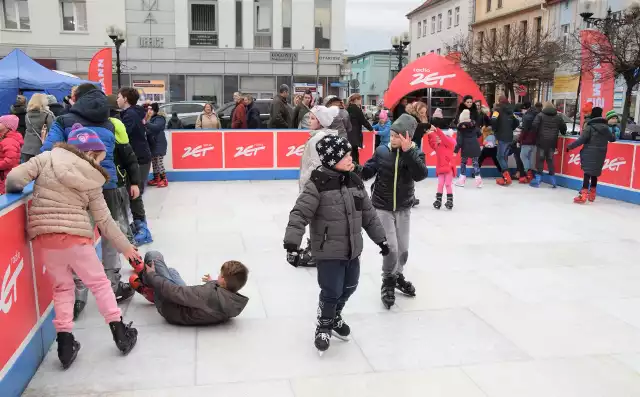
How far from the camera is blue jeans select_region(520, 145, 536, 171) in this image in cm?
1241

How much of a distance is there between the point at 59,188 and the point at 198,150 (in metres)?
8.87

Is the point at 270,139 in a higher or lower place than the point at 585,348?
higher

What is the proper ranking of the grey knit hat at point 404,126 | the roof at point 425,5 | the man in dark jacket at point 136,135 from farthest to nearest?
the roof at point 425,5 → the man in dark jacket at point 136,135 → the grey knit hat at point 404,126

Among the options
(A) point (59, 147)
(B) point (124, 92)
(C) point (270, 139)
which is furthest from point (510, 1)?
(A) point (59, 147)

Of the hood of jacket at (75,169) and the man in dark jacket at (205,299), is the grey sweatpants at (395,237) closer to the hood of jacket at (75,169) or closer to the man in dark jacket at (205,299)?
the man in dark jacket at (205,299)

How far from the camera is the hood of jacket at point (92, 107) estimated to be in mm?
4773

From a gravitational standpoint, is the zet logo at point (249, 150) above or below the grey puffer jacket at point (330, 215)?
below

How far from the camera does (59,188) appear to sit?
147 inches

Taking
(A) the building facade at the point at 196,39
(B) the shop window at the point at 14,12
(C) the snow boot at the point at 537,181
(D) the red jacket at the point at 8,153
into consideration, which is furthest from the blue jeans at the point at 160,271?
(B) the shop window at the point at 14,12

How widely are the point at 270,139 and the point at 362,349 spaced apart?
28.9 feet

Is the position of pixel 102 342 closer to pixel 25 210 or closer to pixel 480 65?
pixel 25 210

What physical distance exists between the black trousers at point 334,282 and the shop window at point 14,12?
94.6 feet

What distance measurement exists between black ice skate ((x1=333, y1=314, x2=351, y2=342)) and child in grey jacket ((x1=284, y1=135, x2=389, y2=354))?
18cm

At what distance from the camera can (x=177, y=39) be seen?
94.9 ft
